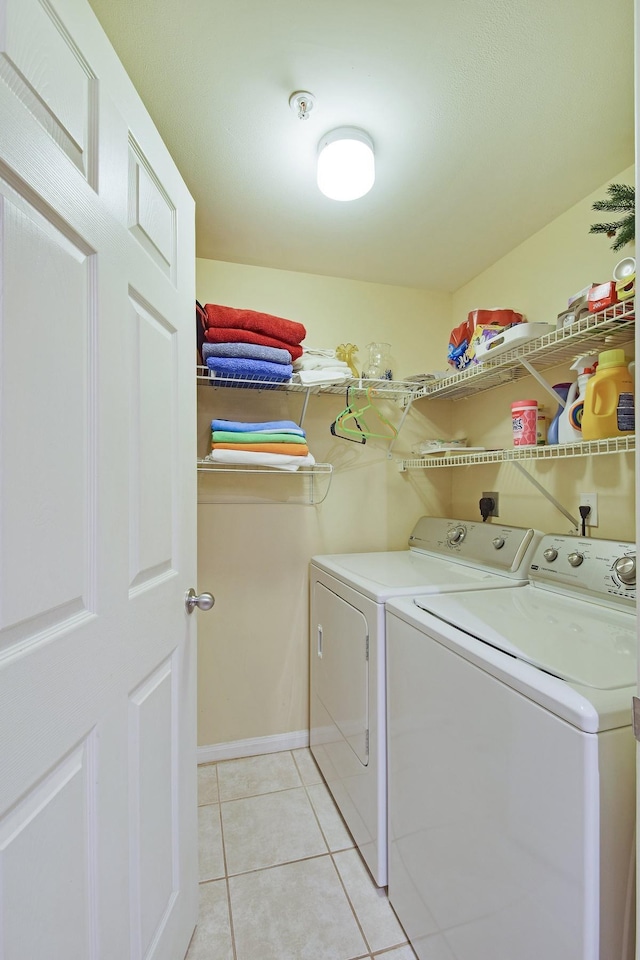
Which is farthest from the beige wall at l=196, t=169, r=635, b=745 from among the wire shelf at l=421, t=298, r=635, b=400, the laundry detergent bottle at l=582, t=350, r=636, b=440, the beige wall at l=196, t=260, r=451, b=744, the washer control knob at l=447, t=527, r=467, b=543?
the laundry detergent bottle at l=582, t=350, r=636, b=440

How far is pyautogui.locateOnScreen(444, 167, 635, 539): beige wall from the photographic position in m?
1.50

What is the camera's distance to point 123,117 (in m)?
0.86

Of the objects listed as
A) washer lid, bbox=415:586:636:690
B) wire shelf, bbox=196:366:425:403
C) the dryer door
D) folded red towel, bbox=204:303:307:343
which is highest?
folded red towel, bbox=204:303:307:343

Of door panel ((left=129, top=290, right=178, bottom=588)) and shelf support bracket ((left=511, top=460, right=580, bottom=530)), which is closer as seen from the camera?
door panel ((left=129, top=290, right=178, bottom=588))

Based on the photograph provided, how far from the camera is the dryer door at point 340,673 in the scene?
1499 millimetres

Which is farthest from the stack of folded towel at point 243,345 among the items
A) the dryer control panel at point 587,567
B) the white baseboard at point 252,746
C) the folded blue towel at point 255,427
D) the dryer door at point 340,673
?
the white baseboard at point 252,746

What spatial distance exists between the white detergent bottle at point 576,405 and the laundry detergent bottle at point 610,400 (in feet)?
0.21

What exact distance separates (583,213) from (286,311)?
1.30 meters

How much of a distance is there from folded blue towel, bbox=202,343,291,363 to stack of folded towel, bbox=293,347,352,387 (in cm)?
14

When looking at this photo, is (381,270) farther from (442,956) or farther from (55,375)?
(442,956)

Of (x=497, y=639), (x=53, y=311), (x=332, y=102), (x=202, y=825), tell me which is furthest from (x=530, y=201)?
(x=202, y=825)

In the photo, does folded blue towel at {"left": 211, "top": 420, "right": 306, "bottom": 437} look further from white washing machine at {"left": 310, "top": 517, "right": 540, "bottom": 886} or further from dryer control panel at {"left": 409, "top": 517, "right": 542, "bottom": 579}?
dryer control panel at {"left": 409, "top": 517, "right": 542, "bottom": 579}

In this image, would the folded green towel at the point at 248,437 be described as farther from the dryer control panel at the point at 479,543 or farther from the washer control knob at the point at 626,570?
the washer control knob at the point at 626,570

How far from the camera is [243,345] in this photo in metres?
1.75
